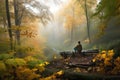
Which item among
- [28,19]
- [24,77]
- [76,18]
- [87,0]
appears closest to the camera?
[24,77]

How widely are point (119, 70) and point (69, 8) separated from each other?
38819 millimetres

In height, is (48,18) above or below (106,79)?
above

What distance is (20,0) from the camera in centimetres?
1992

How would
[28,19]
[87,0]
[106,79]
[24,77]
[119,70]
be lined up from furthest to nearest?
1. [87,0]
2. [28,19]
3. [119,70]
4. [106,79]
5. [24,77]

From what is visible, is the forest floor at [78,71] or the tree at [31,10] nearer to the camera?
the forest floor at [78,71]

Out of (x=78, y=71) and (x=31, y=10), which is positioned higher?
(x=31, y=10)

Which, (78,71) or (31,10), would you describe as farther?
(31,10)

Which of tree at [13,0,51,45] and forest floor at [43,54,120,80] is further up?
tree at [13,0,51,45]

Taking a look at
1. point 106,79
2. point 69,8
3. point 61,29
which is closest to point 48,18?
point 106,79

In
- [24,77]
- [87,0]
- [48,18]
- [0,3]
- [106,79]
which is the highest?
[87,0]

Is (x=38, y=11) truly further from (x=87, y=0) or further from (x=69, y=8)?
(x=69, y=8)

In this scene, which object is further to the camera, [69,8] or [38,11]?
[69,8]

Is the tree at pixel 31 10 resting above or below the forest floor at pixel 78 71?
above

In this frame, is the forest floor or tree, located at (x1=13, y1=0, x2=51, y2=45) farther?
tree, located at (x1=13, y1=0, x2=51, y2=45)
